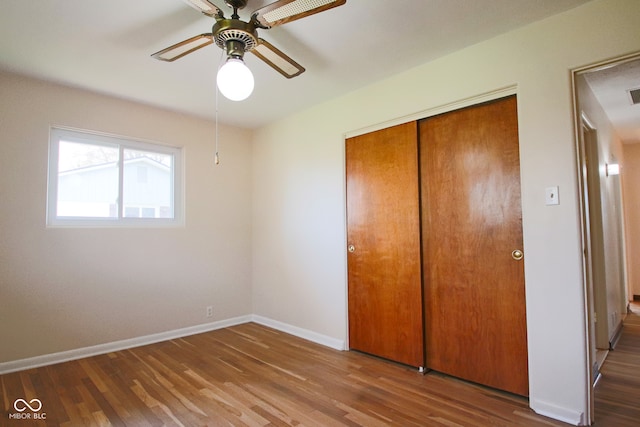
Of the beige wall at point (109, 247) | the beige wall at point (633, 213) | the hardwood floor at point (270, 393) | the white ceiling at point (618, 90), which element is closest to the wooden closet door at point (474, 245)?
the hardwood floor at point (270, 393)

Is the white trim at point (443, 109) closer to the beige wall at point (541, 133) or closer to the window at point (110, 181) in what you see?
the beige wall at point (541, 133)

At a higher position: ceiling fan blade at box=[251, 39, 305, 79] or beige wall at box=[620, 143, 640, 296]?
ceiling fan blade at box=[251, 39, 305, 79]

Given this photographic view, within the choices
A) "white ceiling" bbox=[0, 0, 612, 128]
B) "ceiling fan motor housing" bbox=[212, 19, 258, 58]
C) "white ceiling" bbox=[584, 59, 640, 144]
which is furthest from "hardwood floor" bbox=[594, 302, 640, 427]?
"ceiling fan motor housing" bbox=[212, 19, 258, 58]

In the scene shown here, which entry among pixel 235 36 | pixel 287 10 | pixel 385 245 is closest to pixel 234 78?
pixel 235 36

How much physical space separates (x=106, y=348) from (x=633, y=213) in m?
7.14

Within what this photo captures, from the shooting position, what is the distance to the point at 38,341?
2.89 meters

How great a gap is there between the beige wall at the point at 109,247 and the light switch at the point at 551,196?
10.9ft

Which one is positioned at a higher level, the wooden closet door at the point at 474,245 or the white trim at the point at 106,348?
the wooden closet door at the point at 474,245

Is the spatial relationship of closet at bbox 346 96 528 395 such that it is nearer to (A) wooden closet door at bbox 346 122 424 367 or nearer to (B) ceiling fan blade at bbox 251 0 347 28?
(A) wooden closet door at bbox 346 122 424 367

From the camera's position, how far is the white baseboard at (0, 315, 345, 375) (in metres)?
2.83

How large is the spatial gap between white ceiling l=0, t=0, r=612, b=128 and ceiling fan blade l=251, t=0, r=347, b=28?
12.4 inches

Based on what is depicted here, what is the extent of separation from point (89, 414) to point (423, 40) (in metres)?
3.29

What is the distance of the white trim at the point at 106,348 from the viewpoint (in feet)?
9.16

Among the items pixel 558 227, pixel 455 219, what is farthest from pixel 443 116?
pixel 558 227
